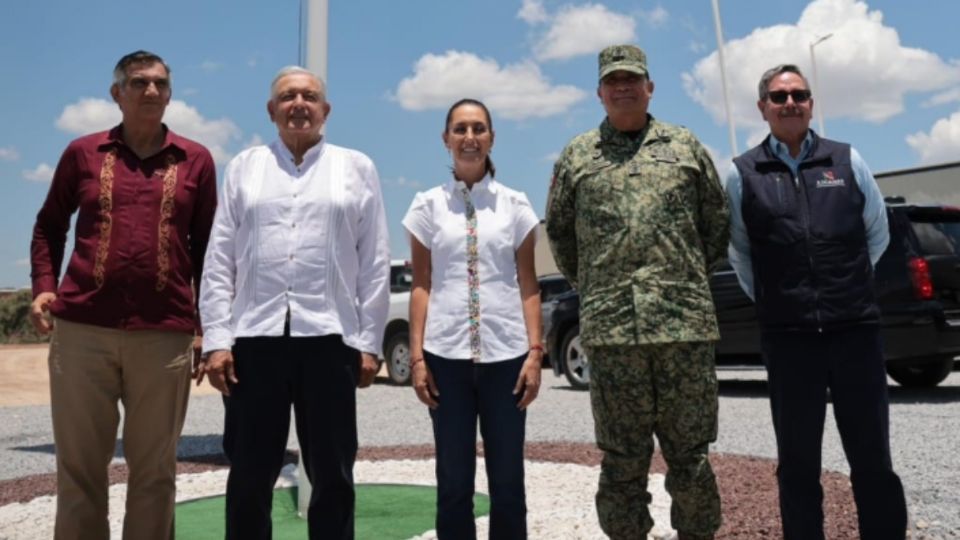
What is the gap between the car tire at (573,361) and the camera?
12.0 metres

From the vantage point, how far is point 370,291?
354 centimetres

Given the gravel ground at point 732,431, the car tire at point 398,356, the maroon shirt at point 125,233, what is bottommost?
the gravel ground at point 732,431

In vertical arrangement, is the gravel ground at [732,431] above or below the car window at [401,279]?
below

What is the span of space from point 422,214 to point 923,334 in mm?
6909

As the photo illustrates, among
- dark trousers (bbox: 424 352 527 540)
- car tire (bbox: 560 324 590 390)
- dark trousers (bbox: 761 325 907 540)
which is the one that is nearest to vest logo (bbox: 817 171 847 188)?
dark trousers (bbox: 761 325 907 540)

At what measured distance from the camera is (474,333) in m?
3.59

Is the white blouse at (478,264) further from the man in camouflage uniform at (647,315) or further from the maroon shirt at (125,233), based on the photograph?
the maroon shirt at (125,233)

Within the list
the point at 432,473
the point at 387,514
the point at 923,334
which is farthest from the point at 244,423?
the point at 923,334

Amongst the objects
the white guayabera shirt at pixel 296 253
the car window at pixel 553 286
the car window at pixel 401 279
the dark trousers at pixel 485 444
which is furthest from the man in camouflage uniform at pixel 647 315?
the car window at pixel 401 279

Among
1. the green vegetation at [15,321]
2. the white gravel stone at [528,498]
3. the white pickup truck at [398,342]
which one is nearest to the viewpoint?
the white gravel stone at [528,498]

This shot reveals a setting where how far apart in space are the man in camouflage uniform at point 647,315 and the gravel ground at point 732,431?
5.47ft

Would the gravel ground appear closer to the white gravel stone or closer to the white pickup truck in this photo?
the white pickup truck

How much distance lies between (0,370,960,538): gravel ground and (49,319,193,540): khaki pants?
10.8 ft

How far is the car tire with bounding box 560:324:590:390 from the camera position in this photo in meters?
12.0
